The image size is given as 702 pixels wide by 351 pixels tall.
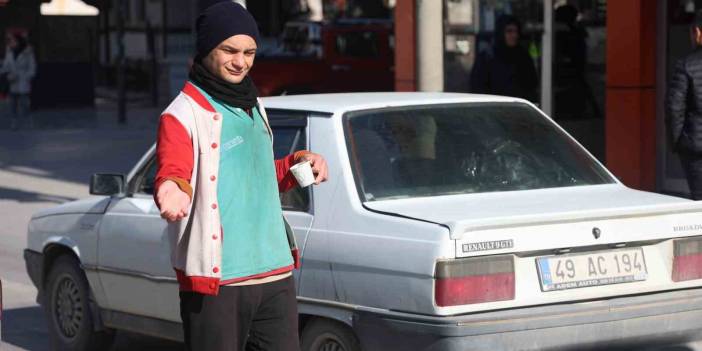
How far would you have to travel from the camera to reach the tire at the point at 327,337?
5832mm

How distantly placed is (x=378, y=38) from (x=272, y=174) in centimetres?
1969

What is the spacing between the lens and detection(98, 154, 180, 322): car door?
22.2 feet

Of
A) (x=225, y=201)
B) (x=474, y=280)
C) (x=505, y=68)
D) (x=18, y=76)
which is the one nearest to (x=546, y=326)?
(x=474, y=280)

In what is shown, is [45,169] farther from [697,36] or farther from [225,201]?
[225,201]

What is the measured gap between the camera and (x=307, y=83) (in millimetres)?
23922

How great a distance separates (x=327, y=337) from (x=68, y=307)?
227cm

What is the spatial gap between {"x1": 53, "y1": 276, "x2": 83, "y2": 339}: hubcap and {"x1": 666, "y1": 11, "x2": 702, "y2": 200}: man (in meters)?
3.58

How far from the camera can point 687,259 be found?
6023 millimetres

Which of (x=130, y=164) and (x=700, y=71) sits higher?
(x=700, y=71)

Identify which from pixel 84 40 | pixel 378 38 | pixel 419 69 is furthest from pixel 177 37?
pixel 419 69

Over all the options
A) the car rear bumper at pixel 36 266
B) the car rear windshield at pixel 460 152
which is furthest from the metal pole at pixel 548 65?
the car rear windshield at pixel 460 152

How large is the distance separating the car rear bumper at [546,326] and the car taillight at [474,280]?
7 centimetres

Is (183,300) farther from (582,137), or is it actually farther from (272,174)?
(582,137)

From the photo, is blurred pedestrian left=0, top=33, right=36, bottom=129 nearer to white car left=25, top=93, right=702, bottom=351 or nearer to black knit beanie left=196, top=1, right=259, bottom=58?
white car left=25, top=93, right=702, bottom=351
